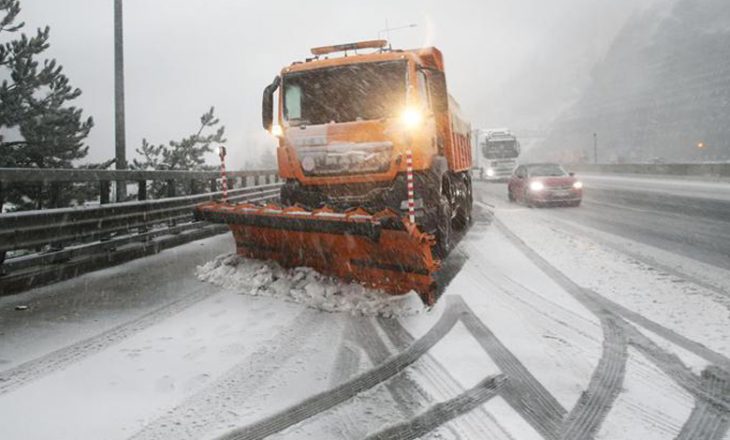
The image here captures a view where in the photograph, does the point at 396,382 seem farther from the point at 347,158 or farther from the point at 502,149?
the point at 502,149

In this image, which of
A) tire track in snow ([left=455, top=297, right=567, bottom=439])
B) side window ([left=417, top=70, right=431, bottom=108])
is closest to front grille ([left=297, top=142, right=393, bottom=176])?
side window ([left=417, top=70, right=431, bottom=108])

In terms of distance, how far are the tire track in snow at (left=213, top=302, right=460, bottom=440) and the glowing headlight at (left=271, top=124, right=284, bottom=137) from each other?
4115 millimetres

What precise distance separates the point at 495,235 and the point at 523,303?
5.37 meters

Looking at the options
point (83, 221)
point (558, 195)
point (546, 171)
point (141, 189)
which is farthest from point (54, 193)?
point (546, 171)

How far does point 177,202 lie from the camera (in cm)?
1055

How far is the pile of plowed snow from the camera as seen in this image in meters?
5.48

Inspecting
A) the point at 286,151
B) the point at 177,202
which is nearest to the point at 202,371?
the point at 286,151

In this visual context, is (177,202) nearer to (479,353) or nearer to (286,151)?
(286,151)

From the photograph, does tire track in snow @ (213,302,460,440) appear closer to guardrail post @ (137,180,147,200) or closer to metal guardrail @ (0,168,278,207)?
metal guardrail @ (0,168,278,207)

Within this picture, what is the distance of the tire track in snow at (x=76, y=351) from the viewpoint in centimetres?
384

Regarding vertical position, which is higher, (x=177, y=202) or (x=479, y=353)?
(x=177, y=202)

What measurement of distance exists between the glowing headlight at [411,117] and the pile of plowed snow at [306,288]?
2.28m

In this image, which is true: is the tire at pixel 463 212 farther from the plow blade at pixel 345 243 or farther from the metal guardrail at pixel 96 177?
the metal guardrail at pixel 96 177

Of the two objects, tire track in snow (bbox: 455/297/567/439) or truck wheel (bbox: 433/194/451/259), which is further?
truck wheel (bbox: 433/194/451/259)
